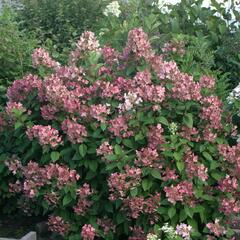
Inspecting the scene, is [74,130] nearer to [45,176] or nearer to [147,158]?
[45,176]

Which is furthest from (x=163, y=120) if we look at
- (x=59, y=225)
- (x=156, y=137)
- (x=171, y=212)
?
(x=59, y=225)

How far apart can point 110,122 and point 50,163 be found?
18.6 inches

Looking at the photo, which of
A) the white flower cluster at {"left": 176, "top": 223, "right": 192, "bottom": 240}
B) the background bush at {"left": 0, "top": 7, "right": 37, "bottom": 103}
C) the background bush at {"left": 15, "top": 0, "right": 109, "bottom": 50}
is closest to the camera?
the white flower cluster at {"left": 176, "top": 223, "right": 192, "bottom": 240}

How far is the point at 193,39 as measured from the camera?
4918 millimetres

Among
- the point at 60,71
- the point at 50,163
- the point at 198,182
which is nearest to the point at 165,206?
the point at 198,182

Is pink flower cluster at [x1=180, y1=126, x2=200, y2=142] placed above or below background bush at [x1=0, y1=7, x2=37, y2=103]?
above

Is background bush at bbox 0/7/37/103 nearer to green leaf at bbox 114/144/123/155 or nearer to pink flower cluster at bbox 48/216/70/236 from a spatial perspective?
pink flower cluster at bbox 48/216/70/236

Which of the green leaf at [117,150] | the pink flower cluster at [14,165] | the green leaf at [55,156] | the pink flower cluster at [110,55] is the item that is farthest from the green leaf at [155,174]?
the pink flower cluster at [14,165]

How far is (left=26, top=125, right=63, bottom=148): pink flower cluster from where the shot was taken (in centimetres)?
391

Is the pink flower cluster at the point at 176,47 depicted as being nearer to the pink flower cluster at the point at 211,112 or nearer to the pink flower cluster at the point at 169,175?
the pink flower cluster at the point at 211,112

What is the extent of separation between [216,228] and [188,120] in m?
0.71

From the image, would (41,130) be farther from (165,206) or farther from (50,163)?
(165,206)

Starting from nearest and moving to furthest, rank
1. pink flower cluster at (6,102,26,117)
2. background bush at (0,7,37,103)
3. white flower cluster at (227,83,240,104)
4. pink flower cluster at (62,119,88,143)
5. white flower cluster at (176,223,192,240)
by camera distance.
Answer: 1. white flower cluster at (176,223,192,240)
2. pink flower cluster at (62,119,88,143)
3. pink flower cluster at (6,102,26,117)
4. white flower cluster at (227,83,240,104)
5. background bush at (0,7,37,103)

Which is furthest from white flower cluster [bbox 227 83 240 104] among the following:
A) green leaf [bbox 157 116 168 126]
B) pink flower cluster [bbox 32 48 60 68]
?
pink flower cluster [bbox 32 48 60 68]
